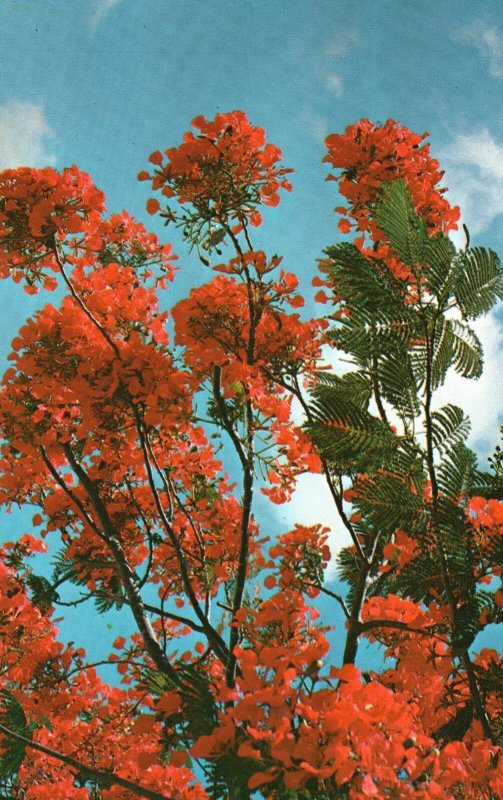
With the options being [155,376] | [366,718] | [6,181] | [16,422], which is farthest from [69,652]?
[366,718]

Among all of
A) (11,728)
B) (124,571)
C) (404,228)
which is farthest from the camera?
→ (124,571)

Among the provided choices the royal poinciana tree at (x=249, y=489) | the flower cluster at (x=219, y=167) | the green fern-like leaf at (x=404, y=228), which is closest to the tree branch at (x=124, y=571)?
the royal poinciana tree at (x=249, y=489)

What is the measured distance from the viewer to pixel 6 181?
3.77 m

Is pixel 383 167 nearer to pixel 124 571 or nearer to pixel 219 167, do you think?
pixel 219 167

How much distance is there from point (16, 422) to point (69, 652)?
6.75 ft

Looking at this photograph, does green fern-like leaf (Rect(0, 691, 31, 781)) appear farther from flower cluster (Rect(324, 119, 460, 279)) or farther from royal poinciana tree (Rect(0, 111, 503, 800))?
flower cluster (Rect(324, 119, 460, 279))

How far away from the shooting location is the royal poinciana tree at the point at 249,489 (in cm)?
203

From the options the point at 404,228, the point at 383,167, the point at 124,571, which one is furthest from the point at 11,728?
the point at 383,167

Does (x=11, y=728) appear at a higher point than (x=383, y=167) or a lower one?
lower

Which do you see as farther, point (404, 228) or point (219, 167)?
point (219, 167)

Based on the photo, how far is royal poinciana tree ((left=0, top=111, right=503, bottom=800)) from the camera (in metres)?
2.03

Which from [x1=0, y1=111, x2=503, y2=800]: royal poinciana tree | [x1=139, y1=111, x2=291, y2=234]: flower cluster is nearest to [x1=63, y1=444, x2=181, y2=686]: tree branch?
[x1=0, y1=111, x2=503, y2=800]: royal poinciana tree

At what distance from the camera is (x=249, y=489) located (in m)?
3.77

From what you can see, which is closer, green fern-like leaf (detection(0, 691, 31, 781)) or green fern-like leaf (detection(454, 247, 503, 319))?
green fern-like leaf (detection(454, 247, 503, 319))
